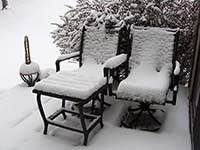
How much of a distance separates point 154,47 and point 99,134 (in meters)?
1.28

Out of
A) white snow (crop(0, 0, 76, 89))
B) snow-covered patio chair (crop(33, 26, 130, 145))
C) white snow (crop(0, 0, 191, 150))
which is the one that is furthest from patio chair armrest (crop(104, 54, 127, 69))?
white snow (crop(0, 0, 76, 89))

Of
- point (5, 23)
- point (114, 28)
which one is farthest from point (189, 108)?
point (5, 23)

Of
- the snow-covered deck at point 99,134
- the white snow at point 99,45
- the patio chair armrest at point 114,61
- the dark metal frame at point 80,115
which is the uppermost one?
the white snow at point 99,45

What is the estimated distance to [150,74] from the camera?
10.4 feet

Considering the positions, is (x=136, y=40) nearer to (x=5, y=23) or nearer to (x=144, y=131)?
(x=144, y=131)

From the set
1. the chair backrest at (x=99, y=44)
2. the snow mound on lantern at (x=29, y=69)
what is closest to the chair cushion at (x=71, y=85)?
the chair backrest at (x=99, y=44)

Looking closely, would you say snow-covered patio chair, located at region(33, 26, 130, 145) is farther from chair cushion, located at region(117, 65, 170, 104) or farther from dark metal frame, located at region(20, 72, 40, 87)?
dark metal frame, located at region(20, 72, 40, 87)

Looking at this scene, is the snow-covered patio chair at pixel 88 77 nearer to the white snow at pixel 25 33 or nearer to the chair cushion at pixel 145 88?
the chair cushion at pixel 145 88

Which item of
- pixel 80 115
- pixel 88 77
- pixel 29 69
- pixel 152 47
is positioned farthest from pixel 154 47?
pixel 29 69

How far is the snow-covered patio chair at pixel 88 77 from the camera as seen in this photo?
2.47m

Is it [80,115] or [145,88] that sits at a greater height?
[145,88]

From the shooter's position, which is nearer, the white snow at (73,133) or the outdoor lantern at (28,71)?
the white snow at (73,133)

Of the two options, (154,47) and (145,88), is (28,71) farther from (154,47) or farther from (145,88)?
(145,88)

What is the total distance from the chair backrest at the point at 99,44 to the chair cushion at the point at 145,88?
0.54 metres
